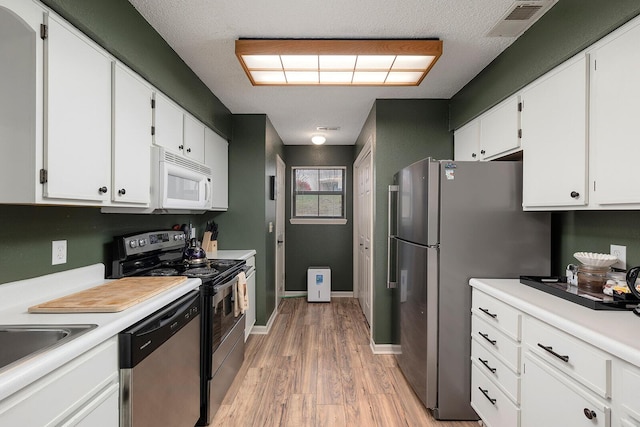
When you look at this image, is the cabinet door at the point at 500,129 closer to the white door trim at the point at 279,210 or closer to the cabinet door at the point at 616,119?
the cabinet door at the point at 616,119

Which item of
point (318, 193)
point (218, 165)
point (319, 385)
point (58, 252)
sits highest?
point (218, 165)

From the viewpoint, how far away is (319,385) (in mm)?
2434

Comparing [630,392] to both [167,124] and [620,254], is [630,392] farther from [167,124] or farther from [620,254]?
[167,124]

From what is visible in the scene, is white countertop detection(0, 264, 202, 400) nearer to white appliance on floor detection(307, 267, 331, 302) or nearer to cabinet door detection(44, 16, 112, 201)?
cabinet door detection(44, 16, 112, 201)

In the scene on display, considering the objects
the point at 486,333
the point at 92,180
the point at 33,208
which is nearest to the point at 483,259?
the point at 486,333

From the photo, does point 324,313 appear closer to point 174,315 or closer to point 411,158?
point 411,158

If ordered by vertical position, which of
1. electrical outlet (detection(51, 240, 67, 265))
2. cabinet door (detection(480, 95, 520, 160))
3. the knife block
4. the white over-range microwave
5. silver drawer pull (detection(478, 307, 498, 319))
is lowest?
silver drawer pull (detection(478, 307, 498, 319))

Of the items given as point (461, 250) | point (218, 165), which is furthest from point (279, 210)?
point (461, 250)

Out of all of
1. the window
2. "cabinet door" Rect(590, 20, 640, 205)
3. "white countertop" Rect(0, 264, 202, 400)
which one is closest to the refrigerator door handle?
"cabinet door" Rect(590, 20, 640, 205)

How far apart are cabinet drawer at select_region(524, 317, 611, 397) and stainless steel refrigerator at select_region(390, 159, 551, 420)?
1.90 ft

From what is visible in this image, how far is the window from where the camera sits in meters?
5.21

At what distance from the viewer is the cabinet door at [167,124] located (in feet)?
6.57

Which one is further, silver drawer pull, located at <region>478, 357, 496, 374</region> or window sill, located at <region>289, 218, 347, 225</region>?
window sill, located at <region>289, 218, 347, 225</region>

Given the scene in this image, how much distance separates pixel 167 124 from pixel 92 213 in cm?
76
